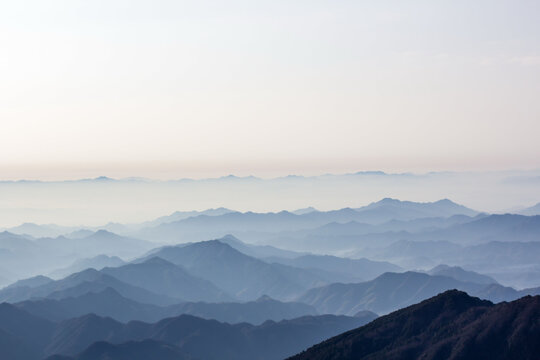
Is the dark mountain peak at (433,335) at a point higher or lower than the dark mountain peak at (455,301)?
lower

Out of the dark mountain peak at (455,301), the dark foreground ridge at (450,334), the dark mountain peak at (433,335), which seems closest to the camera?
the dark foreground ridge at (450,334)

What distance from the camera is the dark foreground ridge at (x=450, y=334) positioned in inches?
6491

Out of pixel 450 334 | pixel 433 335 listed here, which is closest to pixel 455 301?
pixel 433 335

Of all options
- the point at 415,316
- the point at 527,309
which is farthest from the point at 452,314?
the point at 527,309

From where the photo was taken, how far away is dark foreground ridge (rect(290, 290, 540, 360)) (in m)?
165

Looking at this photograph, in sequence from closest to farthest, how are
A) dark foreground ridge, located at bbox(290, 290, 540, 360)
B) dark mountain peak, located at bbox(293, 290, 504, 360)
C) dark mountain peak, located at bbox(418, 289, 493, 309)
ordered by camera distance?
1. dark foreground ridge, located at bbox(290, 290, 540, 360)
2. dark mountain peak, located at bbox(293, 290, 504, 360)
3. dark mountain peak, located at bbox(418, 289, 493, 309)

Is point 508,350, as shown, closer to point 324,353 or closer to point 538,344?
point 538,344

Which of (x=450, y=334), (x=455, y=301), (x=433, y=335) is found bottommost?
(x=433, y=335)

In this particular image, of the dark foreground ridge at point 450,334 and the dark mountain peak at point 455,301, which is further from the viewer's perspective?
the dark mountain peak at point 455,301

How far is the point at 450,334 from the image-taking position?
178m

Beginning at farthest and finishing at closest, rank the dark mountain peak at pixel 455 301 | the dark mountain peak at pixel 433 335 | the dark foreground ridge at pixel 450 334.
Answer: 1. the dark mountain peak at pixel 455 301
2. the dark mountain peak at pixel 433 335
3. the dark foreground ridge at pixel 450 334

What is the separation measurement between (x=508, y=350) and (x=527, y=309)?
42.6 ft

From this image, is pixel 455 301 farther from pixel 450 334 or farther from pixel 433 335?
pixel 450 334

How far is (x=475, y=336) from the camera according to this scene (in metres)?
170
